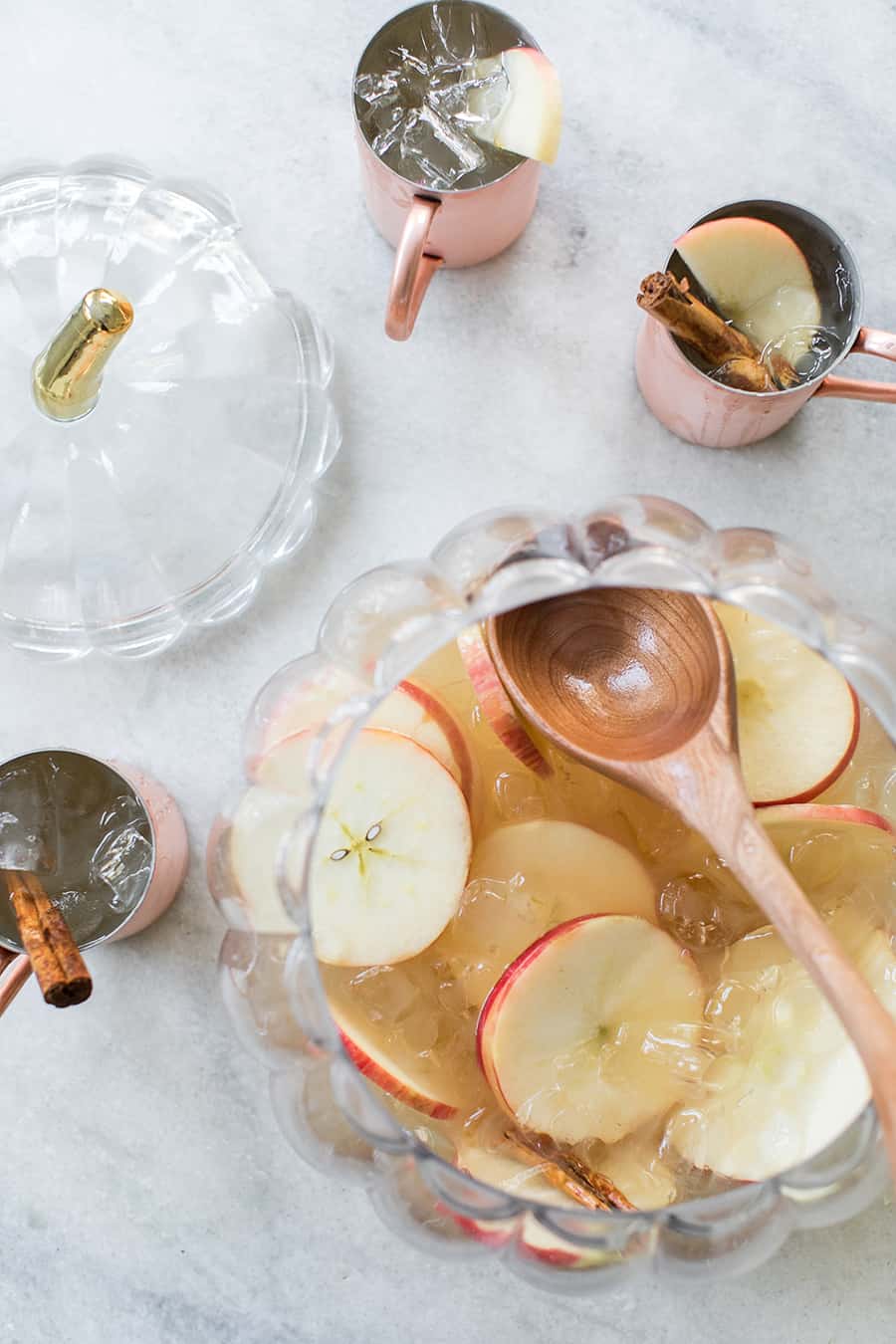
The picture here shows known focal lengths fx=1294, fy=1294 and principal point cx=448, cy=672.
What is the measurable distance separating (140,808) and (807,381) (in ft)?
Answer: 1.76

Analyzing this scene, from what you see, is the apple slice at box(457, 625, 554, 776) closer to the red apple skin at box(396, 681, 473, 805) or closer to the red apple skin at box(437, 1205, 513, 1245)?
the red apple skin at box(396, 681, 473, 805)

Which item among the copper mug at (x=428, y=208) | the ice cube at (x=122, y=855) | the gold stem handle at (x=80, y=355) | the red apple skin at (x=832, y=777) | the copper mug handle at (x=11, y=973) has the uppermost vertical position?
the copper mug at (x=428, y=208)

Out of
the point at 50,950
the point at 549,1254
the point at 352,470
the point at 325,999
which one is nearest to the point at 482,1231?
the point at 549,1254

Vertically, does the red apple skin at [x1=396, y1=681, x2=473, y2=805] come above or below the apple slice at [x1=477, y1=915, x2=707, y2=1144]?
above

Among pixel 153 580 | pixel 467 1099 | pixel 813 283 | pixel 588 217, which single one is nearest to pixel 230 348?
pixel 153 580

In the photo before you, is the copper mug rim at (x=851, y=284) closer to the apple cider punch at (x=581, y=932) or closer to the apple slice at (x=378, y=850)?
the apple cider punch at (x=581, y=932)

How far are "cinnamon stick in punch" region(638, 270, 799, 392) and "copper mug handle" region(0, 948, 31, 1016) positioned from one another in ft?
1.92

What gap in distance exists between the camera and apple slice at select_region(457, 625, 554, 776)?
2.58 feet

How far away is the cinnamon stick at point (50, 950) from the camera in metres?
0.72

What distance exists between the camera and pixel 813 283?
90cm

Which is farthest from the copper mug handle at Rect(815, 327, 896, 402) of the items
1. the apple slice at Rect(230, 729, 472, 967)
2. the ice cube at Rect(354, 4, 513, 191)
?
the apple slice at Rect(230, 729, 472, 967)

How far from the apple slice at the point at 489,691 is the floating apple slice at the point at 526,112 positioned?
34cm

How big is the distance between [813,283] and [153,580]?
514 mm

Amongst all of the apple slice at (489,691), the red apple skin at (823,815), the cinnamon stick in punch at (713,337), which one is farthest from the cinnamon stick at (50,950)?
the cinnamon stick in punch at (713,337)
